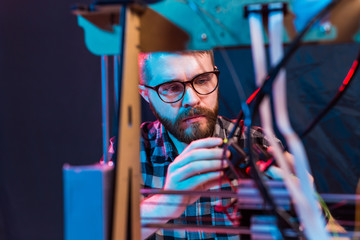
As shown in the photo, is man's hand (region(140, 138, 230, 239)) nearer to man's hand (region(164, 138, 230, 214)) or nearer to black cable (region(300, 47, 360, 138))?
man's hand (region(164, 138, 230, 214))

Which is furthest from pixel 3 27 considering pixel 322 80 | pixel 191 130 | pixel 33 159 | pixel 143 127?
pixel 322 80

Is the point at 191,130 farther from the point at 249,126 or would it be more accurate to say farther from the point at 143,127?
the point at 249,126

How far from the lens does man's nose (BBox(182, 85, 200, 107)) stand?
3.27 ft

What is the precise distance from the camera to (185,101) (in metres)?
1.01

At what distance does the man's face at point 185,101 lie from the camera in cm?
101

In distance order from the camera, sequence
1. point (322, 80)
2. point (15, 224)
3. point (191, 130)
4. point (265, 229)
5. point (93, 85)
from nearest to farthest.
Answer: point (265, 229) → point (191, 130) → point (322, 80) → point (93, 85) → point (15, 224)

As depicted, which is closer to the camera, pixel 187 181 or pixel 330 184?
pixel 187 181

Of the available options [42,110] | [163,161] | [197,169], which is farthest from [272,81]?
[42,110]

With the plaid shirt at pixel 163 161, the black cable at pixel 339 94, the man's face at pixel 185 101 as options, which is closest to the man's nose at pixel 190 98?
the man's face at pixel 185 101

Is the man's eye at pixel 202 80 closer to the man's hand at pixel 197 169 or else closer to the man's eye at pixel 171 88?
the man's eye at pixel 171 88

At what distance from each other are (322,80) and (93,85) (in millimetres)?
988

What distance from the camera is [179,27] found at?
17.1 inches

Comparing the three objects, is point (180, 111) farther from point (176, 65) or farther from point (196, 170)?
point (196, 170)

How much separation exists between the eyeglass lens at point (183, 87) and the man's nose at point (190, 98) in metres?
0.01
